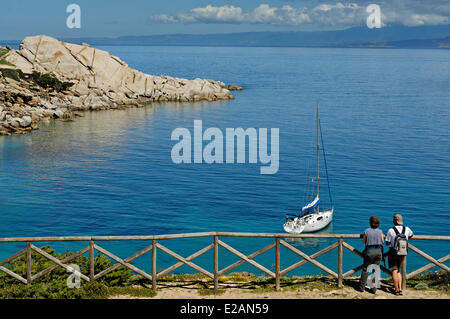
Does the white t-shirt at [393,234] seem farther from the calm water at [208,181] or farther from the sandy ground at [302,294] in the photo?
the calm water at [208,181]

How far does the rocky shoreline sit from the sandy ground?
236ft

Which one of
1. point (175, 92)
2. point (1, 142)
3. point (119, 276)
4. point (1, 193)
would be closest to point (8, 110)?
point (1, 142)

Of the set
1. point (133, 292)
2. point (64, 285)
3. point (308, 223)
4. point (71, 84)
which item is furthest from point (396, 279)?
point (71, 84)

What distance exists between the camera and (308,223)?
1726 inches

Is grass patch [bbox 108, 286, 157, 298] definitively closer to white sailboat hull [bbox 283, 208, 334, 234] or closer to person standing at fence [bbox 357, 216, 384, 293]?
person standing at fence [bbox 357, 216, 384, 293]

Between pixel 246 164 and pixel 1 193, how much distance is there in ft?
85.0

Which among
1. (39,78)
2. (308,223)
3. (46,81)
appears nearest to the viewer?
(308,223)

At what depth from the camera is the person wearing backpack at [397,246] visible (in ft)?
53.8

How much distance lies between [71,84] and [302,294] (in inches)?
3849

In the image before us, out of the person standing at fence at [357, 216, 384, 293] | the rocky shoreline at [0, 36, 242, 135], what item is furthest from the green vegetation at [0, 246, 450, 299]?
the rocky shoreline at [0, 36, 242, 135]

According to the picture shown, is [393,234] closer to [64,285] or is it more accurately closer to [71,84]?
[64,285]

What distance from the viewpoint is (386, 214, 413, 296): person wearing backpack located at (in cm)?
1641

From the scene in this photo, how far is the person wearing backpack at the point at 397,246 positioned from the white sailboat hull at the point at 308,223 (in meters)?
26.4

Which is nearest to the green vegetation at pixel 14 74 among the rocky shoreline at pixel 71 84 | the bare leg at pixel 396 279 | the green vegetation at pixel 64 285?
the rocky shoreline at pixel 71 84
